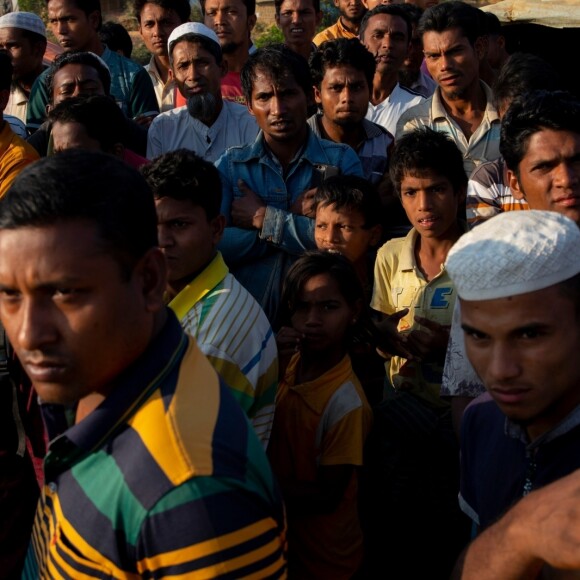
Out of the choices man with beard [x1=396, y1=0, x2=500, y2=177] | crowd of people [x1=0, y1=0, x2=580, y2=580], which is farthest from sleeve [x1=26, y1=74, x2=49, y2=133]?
man with beard [x1=396, y1=0, x2=500, y2=177]

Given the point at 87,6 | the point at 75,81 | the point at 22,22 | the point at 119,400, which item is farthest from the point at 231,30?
the point at 119,400

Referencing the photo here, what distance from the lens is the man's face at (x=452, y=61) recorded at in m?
5.01

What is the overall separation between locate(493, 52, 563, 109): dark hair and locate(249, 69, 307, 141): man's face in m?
1.05

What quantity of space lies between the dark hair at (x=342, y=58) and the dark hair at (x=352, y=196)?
1199 mm

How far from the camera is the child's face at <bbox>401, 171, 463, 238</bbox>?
392 cm

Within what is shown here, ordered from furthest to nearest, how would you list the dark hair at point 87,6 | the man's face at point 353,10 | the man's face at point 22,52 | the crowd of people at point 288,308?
the man's face at point 353,10 < the dark hair at point 87,6 < the man's face at point 22,52 < the crowd of people at point 288,308

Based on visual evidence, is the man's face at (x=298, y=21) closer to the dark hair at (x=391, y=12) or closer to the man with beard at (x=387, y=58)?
the dark hair at (x=391, y=12)

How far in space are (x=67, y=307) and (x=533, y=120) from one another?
7.48 feet

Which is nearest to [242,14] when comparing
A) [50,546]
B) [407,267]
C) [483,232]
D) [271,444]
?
[407,267]

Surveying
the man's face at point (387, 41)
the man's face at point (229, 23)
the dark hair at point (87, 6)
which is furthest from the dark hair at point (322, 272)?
the dark hair at point (87, 6)

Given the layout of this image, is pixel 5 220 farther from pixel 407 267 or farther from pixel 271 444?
pixel 407 267

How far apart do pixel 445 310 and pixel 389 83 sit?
292 centimetres

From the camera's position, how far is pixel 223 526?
4.89 ft

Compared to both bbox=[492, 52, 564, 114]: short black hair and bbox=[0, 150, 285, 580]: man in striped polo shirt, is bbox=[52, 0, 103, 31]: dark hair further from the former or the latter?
bbox=[0, 150, 285, 580]: man in striped polo shirt
